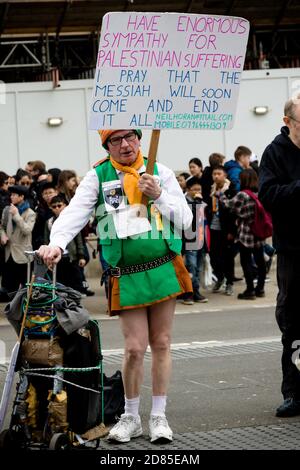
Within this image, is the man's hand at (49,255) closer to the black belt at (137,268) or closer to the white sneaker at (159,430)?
the black belt at (137,268)

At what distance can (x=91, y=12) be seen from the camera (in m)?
22.9

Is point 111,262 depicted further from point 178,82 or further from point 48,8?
point 48,8

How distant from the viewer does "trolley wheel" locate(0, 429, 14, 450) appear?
5789 mm

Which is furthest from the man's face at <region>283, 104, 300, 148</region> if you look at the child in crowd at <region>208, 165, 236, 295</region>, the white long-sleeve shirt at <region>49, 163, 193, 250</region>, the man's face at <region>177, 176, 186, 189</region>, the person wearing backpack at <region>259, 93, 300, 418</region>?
the man's face at <region>177, 176, 186, 189</region>

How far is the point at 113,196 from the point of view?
6.70 m

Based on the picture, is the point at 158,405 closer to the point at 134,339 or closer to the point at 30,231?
the point at 134,339

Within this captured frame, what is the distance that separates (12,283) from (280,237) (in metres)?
7.99

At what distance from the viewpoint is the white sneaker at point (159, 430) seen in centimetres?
660

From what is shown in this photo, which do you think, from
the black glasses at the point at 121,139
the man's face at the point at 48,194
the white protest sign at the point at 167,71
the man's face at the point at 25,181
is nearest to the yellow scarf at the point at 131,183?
the black glasses at the point at 121,139

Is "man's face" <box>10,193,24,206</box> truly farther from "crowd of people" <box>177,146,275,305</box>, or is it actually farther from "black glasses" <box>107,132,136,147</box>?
"black glasses" <box>107,132,136,147</box>

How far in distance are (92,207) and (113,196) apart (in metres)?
0.17

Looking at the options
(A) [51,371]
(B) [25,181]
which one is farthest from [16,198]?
(A) [51,371]

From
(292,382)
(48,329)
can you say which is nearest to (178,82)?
(48,329)

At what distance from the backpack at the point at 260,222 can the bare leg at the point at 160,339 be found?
813 cm
